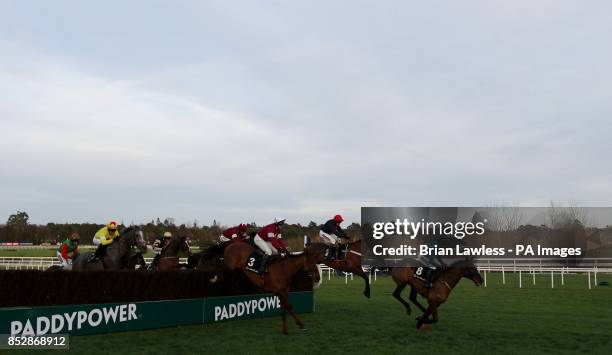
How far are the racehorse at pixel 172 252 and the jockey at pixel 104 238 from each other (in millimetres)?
1554

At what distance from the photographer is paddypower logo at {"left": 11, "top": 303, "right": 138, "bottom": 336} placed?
9.17m

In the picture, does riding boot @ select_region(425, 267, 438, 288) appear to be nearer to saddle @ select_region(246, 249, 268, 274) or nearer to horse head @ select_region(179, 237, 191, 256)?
saddle @ select_region(246, 249, 268, 274)

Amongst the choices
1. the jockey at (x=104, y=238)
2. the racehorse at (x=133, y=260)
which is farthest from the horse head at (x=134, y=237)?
the racehorse at (x=133, y=260)

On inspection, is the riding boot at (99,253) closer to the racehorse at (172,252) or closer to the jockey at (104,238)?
the jockey at (104,238)

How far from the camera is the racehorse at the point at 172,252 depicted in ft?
49.3

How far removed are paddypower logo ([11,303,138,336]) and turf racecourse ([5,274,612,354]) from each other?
275 mm

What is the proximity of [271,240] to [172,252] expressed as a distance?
3663 millimetres

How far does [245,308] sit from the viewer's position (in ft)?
43.6

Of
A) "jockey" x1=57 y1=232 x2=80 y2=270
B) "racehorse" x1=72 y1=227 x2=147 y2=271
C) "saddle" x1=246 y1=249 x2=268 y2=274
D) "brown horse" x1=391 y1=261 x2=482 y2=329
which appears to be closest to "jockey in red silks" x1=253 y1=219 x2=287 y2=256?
"saddle" x1=246 y1=249 x2=268 y2=274

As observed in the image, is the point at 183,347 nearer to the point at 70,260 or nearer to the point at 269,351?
the point at 269,351

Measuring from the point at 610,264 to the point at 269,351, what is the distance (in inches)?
1126

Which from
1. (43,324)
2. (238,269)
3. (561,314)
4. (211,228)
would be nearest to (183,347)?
(43,324)

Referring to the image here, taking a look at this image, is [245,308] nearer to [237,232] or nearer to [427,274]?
[237,232]

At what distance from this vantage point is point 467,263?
11.8 m
